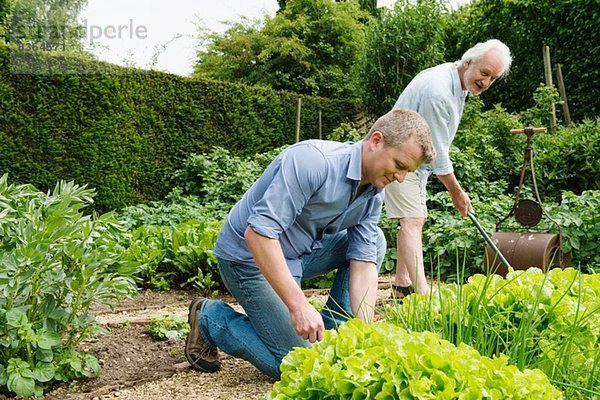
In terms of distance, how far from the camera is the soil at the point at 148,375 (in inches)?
98.3

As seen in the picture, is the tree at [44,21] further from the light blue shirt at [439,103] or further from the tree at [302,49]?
the light blue shirt at [439,103]

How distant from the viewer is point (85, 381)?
2613 mm

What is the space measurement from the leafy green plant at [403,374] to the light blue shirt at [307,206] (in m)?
0.74

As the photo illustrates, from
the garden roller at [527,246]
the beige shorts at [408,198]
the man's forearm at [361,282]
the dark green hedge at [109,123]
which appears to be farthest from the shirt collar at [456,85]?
the dark green hedge at [109,123]

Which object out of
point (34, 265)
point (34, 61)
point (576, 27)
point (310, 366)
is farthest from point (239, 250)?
point (576, 27)

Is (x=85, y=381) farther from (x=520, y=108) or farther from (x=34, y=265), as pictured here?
(x=520, y=108)

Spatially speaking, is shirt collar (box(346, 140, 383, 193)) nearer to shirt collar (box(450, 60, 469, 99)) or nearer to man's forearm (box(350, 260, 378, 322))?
man's forearm (box(350, 260, 378, 322))

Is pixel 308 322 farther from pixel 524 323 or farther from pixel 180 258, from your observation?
pixel 180 258

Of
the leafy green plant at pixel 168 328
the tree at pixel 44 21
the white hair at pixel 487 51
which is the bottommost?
the leafy green plant at pixel 168 328

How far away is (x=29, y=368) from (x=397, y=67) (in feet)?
25.5

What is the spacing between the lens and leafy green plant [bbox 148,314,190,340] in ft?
10.6

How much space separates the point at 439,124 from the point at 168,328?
1.89 meters

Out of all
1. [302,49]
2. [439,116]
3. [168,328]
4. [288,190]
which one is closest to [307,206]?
[288,190]

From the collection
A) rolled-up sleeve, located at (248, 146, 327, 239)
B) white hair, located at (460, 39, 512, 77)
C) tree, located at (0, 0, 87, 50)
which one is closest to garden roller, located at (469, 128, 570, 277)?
white hair, located at (460, 39, 512, 77)
